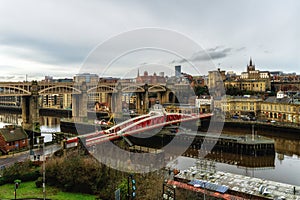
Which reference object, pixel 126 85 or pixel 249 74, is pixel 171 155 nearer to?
pixel 126 85

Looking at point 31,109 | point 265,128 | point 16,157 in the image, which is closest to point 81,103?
point 31,109

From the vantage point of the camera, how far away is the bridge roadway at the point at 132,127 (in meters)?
12.3

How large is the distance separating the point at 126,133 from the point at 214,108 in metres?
15.3

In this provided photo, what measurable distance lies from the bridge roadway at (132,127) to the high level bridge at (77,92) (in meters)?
7.79

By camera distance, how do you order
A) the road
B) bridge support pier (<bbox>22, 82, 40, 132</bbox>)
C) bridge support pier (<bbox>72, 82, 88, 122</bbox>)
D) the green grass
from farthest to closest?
bridge support pier (<bbox>72, 82, 88, 122</bbox>)
bridge support pier (<bbox>22, 82, 40, 132</bbox>)
the road
the green grass

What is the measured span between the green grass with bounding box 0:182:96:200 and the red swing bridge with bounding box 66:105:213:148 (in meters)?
3.74

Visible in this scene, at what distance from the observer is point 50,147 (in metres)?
12.2

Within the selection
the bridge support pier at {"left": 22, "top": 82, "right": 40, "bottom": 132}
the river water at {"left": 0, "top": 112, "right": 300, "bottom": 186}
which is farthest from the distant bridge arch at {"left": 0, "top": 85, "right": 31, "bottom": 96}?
the river water at {"left": 0, "top": 112, "right": 300, "bottom": 186}

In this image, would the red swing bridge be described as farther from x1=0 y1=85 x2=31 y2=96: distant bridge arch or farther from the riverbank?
x1=0 y1=85 x2=31 y2=96: distant bridge arch

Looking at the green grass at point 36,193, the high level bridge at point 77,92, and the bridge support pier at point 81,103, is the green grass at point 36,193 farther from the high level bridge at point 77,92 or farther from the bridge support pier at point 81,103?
the bridge support pier at point 81,103

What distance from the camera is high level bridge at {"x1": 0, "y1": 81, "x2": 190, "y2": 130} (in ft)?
76.3

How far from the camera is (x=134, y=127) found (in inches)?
671

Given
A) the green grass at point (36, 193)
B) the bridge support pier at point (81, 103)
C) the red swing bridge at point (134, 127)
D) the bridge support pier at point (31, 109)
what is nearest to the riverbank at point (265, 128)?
the red swing bridge at point (134, 127)

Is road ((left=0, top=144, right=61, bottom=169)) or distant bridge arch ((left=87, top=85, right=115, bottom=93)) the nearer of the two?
road ((left=0, top=144, right=61, bottom=169))
